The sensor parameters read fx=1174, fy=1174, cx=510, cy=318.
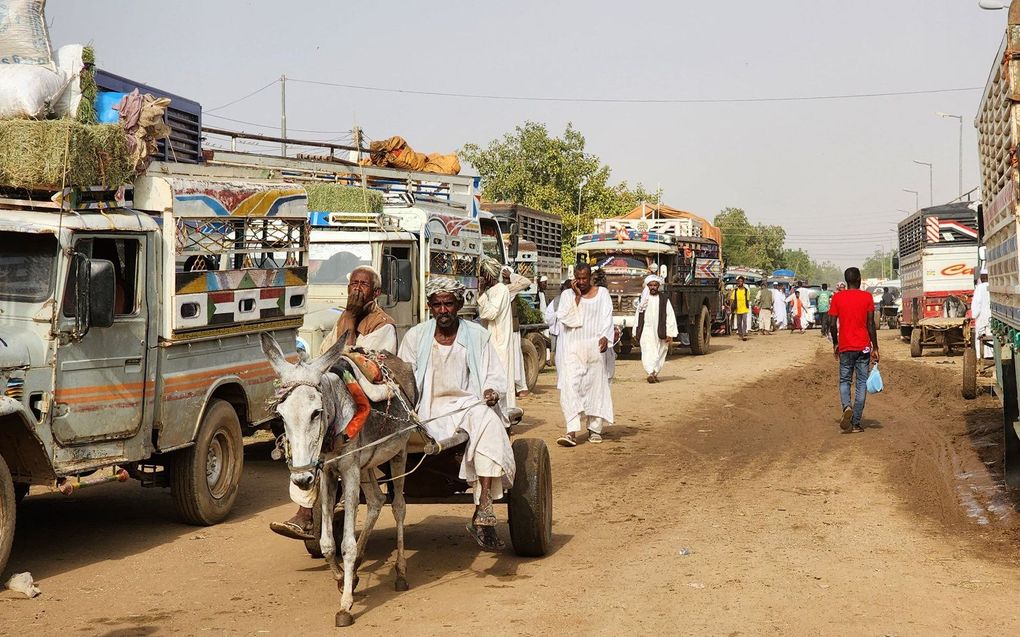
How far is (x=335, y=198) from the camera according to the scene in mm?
13484

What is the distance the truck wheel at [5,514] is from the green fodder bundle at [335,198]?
270 inches

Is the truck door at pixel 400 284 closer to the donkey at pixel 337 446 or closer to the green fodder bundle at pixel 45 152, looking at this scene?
the green fodder bundle at pixel 45 152

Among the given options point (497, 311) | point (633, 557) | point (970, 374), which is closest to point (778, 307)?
point (970, 374)

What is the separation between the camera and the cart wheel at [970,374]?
54.9ft

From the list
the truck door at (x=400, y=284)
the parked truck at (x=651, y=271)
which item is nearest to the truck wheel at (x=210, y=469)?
the truck door at (x=400, y=284)

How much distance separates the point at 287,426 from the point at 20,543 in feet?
12.6

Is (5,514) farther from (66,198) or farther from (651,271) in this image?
(651,271)

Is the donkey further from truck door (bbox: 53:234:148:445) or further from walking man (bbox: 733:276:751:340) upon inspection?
walking man (bbox: 733:276:751:340)

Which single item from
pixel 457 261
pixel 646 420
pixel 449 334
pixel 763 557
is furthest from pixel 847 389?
pixel 449 334

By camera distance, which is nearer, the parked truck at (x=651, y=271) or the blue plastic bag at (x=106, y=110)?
the blue plastic bag at (x=106, y=110)

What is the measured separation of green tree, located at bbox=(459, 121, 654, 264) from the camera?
1681 inches

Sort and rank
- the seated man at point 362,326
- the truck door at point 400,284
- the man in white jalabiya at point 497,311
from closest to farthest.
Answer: the seated man at point 362,326
the truck door at point 400,284
the man in white jalabiya at point 497,311

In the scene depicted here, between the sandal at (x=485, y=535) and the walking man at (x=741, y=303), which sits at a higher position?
the walking man at (x=741, y=303)

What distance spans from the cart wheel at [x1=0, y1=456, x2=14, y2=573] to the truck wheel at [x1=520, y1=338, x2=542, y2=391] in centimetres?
Answer: 1265
